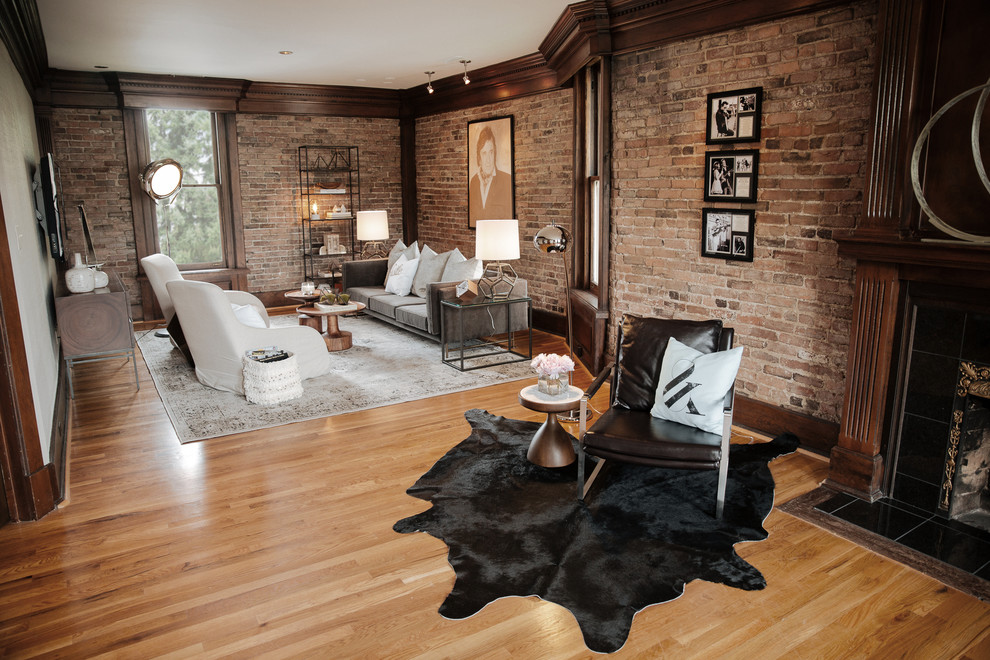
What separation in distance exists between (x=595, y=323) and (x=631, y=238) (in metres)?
0.82

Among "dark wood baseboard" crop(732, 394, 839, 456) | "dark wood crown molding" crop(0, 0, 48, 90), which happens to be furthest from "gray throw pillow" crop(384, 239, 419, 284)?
"dark wood baseboard" crop(732, 394, 839, 456)

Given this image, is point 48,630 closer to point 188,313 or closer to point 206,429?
point 206,429

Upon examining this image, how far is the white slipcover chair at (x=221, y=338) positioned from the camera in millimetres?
5461

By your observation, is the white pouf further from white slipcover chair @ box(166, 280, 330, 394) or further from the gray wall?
the gray wall

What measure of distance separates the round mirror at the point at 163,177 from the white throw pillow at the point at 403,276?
8.73ft

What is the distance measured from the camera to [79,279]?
18.5ft

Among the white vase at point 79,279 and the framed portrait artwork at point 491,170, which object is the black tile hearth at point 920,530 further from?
the white vase at point 79,279

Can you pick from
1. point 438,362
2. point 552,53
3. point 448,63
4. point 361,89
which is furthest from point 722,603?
point 361,89

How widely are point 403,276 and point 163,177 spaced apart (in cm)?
292

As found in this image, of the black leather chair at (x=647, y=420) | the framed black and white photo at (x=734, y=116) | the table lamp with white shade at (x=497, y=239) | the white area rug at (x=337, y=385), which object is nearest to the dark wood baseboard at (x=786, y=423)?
the black leather chair at (x=647, y=420)

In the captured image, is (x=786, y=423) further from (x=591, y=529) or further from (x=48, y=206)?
(x=48, y=206)

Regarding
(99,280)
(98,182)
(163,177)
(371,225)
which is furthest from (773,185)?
(98,182)

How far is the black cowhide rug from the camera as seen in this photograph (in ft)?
9.46

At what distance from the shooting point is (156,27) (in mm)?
5926
